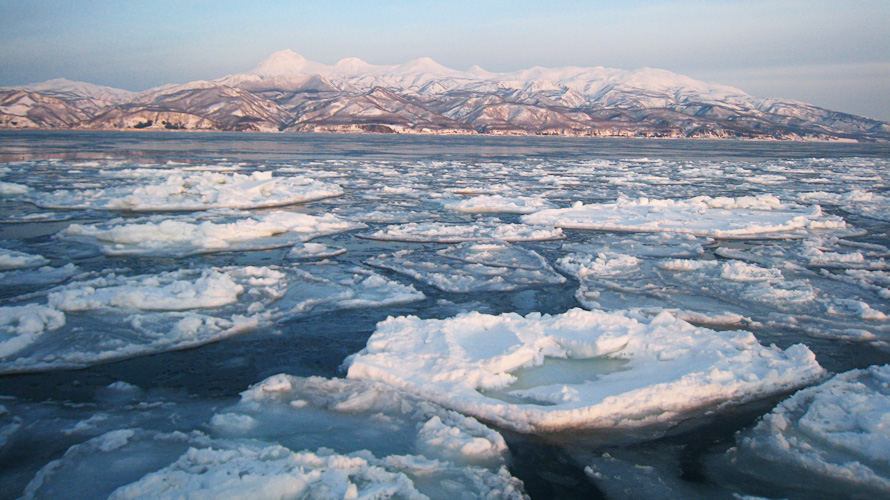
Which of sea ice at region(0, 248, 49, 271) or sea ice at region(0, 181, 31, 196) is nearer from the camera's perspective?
sea ice at region(0, 248, 49, 271)

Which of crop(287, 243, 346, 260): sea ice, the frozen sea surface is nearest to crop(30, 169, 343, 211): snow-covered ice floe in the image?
the frozen sea surface

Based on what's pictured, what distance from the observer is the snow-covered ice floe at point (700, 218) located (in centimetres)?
1126

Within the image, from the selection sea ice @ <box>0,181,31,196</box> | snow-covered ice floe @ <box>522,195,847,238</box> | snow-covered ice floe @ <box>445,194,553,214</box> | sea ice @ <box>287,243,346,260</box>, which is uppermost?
snow-covered ice floe @ <box>522,195,847,238</box>

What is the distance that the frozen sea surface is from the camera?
10.8ft

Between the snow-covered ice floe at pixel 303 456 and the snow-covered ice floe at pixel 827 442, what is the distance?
1655 millimetres

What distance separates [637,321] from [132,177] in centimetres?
1916

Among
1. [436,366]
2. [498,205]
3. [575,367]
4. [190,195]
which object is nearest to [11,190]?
[190,195]

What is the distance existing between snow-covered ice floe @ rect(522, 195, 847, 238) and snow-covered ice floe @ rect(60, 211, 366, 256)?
16.3 feet

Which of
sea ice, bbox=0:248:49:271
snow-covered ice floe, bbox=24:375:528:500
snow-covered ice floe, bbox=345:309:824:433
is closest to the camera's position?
snow-covered ice floe, bbox=24:375:528:500

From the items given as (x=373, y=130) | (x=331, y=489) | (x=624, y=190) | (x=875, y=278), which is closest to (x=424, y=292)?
(x=331, y=489)

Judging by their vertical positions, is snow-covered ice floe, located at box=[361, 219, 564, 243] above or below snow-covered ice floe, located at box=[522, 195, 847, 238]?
below

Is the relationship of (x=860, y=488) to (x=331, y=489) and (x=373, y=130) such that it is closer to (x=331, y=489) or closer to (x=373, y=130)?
(x=331, y=489)

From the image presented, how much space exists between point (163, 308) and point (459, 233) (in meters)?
5.67

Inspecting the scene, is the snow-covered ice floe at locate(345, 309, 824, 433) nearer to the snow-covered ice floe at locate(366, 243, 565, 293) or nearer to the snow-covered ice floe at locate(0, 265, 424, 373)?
the snow-covered ice floe at locate(0, 265, 424, 373)
